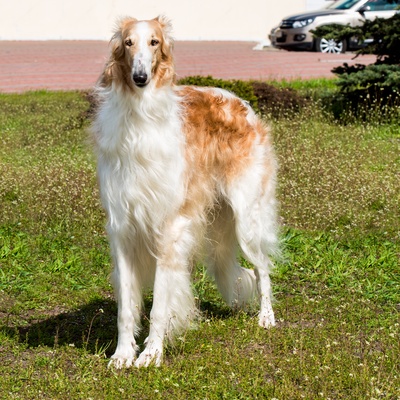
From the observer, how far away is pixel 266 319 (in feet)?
19.4

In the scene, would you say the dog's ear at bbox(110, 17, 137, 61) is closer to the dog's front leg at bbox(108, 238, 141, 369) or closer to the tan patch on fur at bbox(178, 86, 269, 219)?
the tan patch on fur at bbox(178, 86, 269, 219)

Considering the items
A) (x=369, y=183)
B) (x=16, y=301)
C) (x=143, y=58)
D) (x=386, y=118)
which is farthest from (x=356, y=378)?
(x=386, y=118)

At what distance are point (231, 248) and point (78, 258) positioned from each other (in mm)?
1514

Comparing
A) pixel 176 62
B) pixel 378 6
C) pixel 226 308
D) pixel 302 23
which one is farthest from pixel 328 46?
pixel 226 308

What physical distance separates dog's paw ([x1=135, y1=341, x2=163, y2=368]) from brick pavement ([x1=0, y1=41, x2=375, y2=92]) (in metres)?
12.1

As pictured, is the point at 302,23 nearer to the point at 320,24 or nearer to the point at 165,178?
the point at 320,24

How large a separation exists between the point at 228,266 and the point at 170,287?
90 centimetres

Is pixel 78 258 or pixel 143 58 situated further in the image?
pixel 78 258

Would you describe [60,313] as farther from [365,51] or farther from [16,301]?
[365,51]

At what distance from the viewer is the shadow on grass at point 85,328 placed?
551cm

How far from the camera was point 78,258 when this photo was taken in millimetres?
7035

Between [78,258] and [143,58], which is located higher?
[143,58]

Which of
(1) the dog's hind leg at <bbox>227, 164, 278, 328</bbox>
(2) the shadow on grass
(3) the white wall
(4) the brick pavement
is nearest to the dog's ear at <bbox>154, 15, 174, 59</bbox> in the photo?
(1) the dog's hind leg at <bbox>227, 164, 278, 328</bbox>

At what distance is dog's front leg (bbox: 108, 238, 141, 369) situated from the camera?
17.0ft
